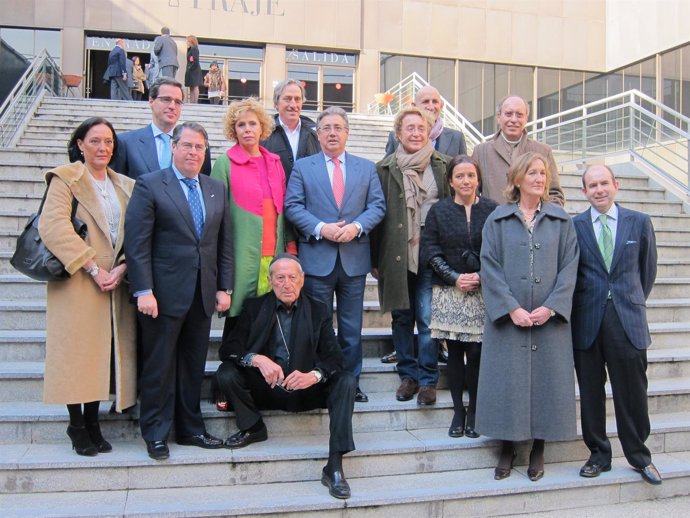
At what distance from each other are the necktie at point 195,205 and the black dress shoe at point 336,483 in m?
1.62

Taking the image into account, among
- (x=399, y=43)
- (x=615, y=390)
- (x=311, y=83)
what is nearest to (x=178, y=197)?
(x=615, y=390)

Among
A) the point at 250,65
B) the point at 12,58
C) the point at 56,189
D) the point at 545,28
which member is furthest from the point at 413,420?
the point at 545,28

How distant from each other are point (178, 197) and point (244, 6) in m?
19.9

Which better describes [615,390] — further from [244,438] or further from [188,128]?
[188,128]

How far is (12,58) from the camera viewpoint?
1304 cm

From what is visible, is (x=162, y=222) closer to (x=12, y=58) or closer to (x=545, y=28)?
(x=12, y=58)

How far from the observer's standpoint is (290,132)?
15.9 ft

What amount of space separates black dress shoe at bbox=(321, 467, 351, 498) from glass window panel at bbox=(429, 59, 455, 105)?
68.6 feet

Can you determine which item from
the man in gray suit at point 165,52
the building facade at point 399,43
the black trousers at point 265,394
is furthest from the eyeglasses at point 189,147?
the building facade at point 399,43

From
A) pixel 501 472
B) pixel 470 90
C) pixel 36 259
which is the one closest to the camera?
pixel 36 259

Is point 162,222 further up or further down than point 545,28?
further down

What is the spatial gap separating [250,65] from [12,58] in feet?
33.6

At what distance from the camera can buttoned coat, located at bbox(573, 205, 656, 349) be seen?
12.7ft

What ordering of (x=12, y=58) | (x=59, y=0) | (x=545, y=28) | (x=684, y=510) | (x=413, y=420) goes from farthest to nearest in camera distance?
(x=545, y=28) < (x=59, y=0) < (x=12, y=58) < (x=413, y=420) < (x=684, y=510)
